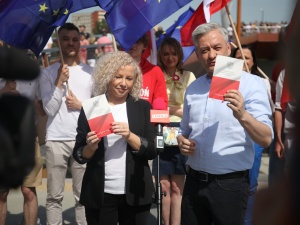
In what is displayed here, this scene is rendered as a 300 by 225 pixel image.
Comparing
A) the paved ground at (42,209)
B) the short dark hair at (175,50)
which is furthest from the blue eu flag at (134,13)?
the paved ground at (42,209)

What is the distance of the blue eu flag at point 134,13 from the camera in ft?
16.5

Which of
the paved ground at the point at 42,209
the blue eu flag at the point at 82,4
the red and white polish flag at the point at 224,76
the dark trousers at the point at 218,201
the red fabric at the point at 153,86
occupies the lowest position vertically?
the paved ground at the point at 42,209

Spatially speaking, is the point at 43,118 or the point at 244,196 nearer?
the point at 244,196

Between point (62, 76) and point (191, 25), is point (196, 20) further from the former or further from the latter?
point (62, 76)

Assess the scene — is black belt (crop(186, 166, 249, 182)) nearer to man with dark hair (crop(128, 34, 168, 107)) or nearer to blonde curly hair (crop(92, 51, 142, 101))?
blonde curly hair (crop(92, 51, 142, 101))

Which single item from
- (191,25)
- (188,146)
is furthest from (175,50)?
(188,146)

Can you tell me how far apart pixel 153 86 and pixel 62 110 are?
0.85 metres

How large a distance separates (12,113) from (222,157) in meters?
2.46

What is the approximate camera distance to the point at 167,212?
17.2 ft

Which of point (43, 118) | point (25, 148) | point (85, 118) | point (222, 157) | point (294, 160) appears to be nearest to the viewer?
point (294, 160)

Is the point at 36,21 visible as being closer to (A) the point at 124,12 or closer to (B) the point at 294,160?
(A) the point at 124,12

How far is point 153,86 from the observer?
190 inches

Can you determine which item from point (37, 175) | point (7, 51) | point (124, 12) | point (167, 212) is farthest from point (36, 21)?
point (7, 51)

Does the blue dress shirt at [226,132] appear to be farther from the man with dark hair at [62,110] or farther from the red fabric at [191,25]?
the red fabric at [191,25]
